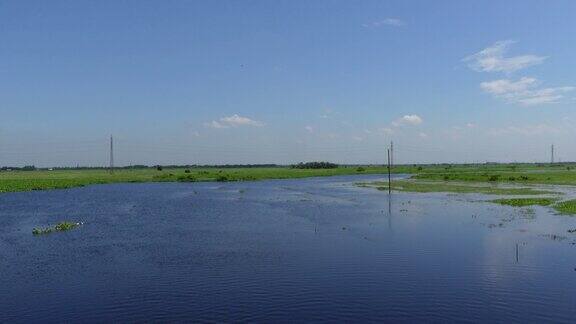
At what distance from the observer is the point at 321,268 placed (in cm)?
2506

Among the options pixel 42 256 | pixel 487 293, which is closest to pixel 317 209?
pixel 42 256

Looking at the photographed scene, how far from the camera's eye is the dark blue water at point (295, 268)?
60.8ft

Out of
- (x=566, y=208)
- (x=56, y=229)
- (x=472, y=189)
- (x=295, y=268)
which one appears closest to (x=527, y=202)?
(x=566, y=208)

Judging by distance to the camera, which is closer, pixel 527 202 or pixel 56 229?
pixel 56 229

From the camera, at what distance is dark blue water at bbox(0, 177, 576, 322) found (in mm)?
18547

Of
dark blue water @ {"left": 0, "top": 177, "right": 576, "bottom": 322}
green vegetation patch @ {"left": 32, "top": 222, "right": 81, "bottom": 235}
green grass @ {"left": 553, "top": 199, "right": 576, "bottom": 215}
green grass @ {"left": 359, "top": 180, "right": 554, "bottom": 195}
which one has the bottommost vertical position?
dark blue water @ {"left": 0, "top": 177, "right": 576, "bottom": 322}

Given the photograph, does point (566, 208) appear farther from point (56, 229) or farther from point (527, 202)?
point (56, 229)

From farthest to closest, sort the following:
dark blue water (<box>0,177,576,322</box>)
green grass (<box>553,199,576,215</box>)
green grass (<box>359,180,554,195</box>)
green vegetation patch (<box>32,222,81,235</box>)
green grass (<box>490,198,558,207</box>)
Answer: green grass (<box>359,180,554,195</box>)
green grass (<box>490,198,558,207</box>)
green grass (<box>553,199,576,215</box>)
green vegetation patch (<box>32,222,81,235</box>)
dark blue water (<box>0,177,576,322</box>)

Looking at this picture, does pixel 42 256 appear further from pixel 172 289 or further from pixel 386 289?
pixel 386 289

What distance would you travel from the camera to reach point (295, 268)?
25.1 m

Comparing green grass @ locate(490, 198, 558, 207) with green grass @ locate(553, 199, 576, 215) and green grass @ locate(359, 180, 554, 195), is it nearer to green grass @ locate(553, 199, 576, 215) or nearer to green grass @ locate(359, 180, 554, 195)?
green grass @ locate(553, 199, 576, 215)

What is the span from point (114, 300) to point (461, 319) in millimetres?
13389

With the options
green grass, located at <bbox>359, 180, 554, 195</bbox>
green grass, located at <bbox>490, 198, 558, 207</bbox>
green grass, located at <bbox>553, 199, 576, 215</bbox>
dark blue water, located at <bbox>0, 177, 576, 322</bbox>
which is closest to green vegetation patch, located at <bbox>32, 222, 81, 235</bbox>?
dark blue water, located at <bbox>0, 177, 576, 322</bbox>

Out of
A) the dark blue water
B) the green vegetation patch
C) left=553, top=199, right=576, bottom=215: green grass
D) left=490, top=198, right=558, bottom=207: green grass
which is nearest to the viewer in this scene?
the dark blue water
